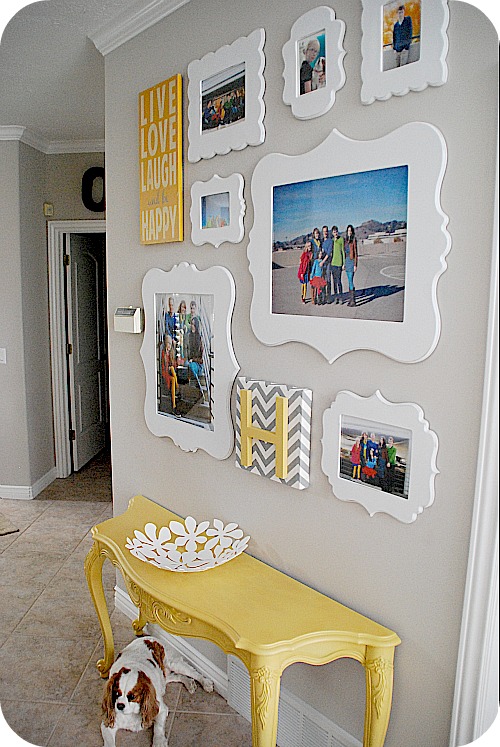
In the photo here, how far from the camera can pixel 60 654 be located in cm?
279

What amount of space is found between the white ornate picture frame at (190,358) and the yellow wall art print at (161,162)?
17 centimetres

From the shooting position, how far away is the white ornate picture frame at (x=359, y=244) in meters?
1.59

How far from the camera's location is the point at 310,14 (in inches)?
72.6

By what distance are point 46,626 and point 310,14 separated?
2805 millimetres

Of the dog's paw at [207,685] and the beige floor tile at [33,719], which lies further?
the dog's paw at [207,685]

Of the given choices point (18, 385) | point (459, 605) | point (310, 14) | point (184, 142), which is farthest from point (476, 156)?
point (18, 385)

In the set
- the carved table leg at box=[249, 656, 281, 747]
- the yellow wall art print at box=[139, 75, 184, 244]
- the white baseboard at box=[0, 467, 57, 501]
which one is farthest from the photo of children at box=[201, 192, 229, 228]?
the white baseboard at box=[0, 467, 57, 501]

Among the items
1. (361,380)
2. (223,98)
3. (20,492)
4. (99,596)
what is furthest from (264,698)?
(20,492)

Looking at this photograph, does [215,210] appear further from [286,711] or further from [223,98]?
[286,711]

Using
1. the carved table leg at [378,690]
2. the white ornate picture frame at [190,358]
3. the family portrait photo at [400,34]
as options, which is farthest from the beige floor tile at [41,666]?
the family portrait photo at [400,34]

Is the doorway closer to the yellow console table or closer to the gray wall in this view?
the gray wall

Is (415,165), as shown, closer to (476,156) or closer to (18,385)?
(476,156)

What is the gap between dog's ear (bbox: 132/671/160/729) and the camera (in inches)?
81.7

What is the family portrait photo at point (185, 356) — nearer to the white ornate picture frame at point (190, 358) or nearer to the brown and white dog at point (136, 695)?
the white ornate picture frame at point (190, 358)
